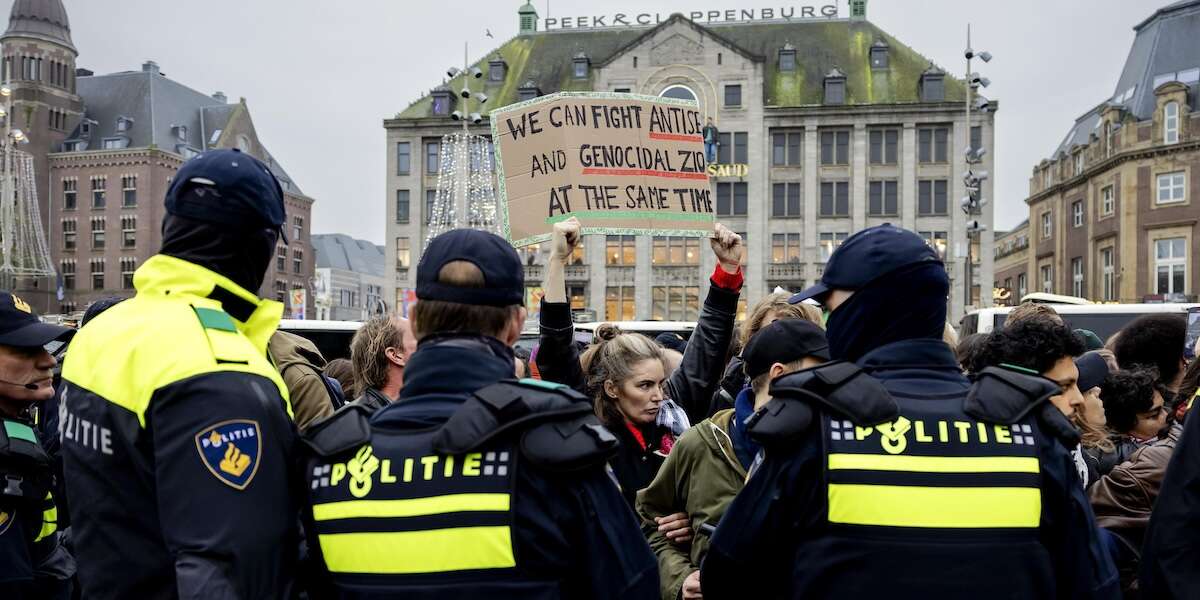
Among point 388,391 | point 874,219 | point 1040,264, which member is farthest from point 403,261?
point 388,391

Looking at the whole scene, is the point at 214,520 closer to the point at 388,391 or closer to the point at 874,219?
the point at 388,391

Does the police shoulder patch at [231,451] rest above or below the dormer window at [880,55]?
below

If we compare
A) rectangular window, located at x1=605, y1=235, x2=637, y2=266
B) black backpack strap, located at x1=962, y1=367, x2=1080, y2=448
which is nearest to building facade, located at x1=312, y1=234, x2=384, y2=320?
rectangular window, located at x1=605, y1=235, x2=637, y2=266

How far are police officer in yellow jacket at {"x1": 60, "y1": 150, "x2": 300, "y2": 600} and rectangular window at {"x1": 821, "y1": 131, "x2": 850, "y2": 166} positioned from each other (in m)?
52.2

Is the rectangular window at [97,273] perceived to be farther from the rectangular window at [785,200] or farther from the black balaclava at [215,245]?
the black balaclava at [215,245]

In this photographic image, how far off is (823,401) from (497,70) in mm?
56752

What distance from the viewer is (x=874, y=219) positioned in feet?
169

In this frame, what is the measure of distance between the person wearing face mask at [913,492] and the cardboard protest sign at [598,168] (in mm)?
3940

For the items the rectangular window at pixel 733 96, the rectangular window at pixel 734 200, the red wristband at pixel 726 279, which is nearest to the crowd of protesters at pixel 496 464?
the red wristband at pixel 726 279

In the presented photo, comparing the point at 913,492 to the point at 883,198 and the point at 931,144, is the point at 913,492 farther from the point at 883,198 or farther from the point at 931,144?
the point at 931,144

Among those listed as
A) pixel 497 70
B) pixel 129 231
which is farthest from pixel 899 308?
pixel 129 231

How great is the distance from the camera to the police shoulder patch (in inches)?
85.5

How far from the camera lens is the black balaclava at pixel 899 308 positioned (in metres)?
2.82

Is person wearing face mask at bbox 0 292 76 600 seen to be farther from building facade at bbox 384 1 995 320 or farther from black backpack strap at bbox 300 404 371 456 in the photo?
building facade at bbox 384 1 995 320
